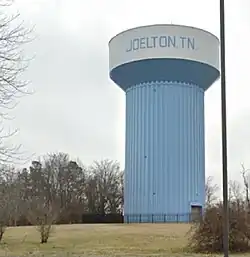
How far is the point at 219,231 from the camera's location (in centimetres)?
2611

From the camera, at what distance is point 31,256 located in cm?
2403

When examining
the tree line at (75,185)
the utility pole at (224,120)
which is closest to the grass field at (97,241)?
the utility pole at (224,120)

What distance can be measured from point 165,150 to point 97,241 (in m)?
19.0

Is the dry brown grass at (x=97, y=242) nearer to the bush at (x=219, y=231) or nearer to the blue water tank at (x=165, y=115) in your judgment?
the bush at (x=219, y=231)

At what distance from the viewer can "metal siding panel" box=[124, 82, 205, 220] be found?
50.7 m

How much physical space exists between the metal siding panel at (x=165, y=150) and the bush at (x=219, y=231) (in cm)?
2405

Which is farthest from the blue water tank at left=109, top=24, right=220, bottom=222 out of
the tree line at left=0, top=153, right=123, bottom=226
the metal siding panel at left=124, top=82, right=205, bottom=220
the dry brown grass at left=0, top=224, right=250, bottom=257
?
the tree line at left=0, top=153, right=123, bottom=226

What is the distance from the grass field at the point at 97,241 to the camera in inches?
1069

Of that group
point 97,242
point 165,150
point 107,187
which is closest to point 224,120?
point 97,242

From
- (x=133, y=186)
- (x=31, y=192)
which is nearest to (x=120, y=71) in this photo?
(x=133, y=186)

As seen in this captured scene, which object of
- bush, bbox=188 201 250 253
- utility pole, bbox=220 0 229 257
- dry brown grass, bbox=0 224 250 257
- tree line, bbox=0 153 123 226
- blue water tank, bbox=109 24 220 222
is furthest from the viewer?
tree line, bbox=0 153 123 226

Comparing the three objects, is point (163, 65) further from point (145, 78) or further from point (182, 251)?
point (182, 251)

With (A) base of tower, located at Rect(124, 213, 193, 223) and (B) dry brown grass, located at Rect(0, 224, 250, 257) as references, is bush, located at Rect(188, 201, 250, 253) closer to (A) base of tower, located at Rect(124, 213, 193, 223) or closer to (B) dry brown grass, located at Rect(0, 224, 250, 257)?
(B) dry brown grass, located at Rect(0, 224, 250, 257)

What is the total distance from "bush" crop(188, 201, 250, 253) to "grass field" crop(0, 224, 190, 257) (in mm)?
1046
